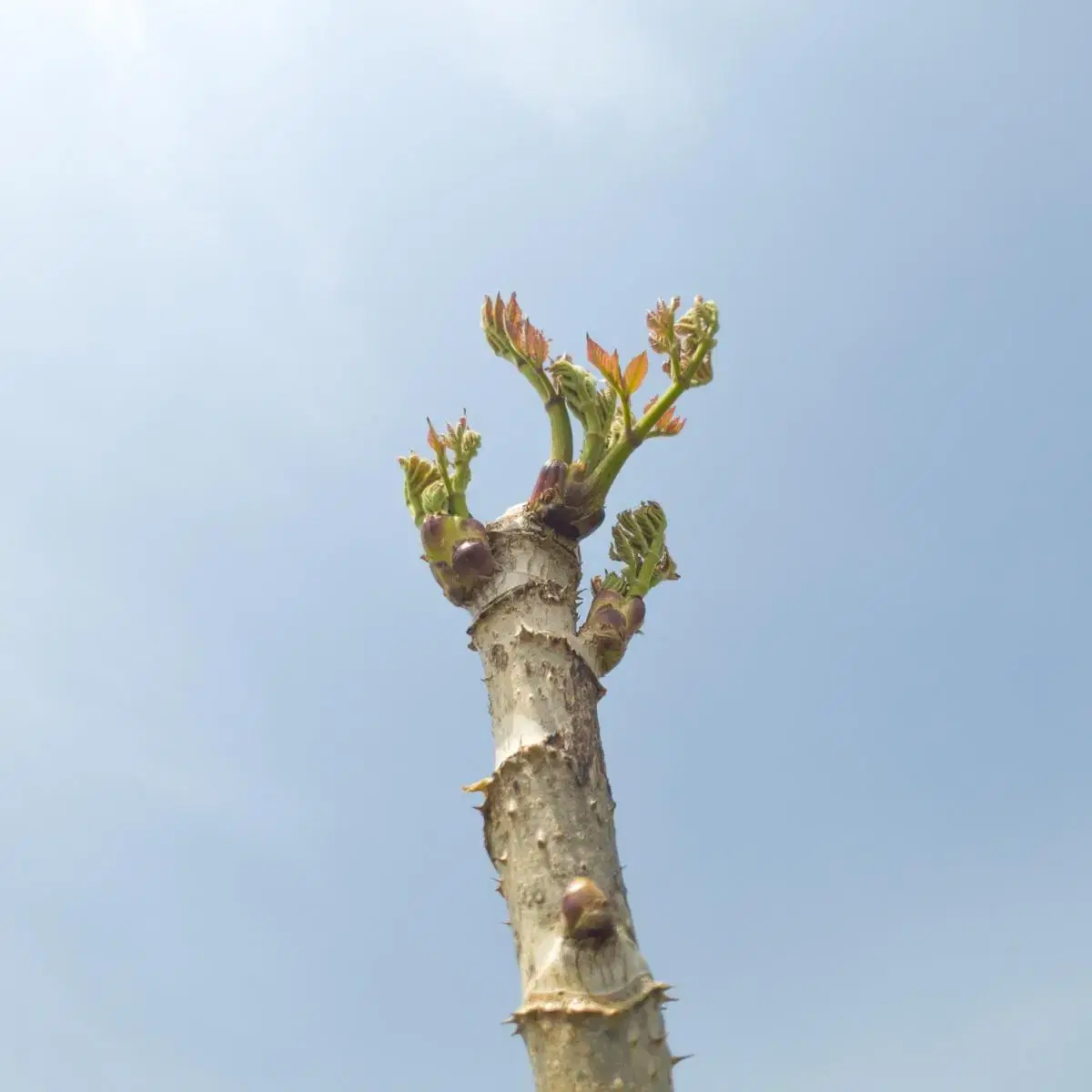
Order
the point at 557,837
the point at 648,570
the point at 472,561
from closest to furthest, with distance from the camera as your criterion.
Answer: the point at 557,837 → the point at 472,561 → the point at 648,570

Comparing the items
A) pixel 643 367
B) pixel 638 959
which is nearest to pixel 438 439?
pixel 643 367

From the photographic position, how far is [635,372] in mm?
4309

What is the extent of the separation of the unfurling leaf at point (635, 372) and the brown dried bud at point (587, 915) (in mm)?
2224

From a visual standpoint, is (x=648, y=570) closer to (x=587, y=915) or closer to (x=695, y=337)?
(x=695, y=337)

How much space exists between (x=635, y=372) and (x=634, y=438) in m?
0.30

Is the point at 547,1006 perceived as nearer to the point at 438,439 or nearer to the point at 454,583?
the point at 454,583

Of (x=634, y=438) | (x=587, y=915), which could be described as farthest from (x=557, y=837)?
(x=634, y=438)

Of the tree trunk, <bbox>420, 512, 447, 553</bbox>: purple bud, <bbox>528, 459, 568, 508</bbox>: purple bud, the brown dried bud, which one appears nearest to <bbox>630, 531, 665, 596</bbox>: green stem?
the tree trunk

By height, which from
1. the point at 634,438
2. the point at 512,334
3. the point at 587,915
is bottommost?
the point at 587,915

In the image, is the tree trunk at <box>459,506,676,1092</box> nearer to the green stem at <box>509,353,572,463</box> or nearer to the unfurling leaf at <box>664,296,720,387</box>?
the green stem at <box>509,353,572,463</box>

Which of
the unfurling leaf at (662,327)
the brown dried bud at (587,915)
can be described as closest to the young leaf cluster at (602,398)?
the unfurling leaf at (662,327)

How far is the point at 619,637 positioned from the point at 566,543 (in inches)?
19.2

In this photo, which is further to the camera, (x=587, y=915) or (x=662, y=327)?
(x=662, y=327)

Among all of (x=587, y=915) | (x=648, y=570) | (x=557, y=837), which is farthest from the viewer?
(x=648, y=570)
